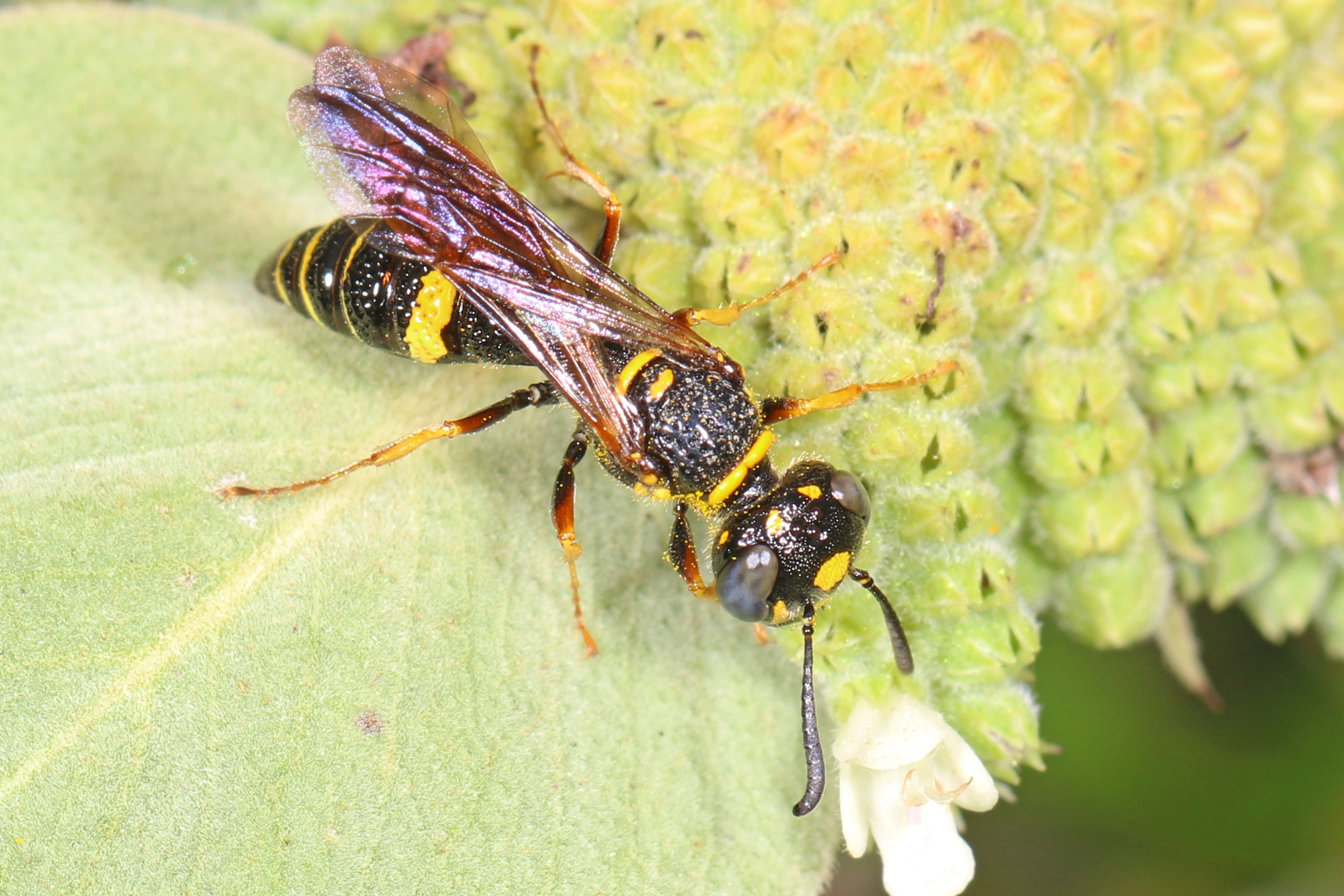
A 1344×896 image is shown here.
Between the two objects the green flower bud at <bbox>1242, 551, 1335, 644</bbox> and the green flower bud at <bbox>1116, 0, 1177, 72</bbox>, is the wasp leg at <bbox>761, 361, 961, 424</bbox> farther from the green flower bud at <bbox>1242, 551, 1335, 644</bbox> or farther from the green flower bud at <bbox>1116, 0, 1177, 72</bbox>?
the green flower bud at <bbox>1242, 551, 1335, 644</bbox>

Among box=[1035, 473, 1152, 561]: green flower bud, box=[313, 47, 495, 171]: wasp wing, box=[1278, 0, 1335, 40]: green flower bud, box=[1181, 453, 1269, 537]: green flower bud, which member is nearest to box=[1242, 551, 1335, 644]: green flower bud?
box=[1181, 453, 1269, 537]: green flower bud

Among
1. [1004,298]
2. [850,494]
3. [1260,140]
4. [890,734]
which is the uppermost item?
[1260,140]

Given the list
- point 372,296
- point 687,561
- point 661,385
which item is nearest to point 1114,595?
point 687,561

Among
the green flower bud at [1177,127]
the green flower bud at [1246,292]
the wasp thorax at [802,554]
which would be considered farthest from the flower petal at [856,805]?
the green flower bud at [1177,127]

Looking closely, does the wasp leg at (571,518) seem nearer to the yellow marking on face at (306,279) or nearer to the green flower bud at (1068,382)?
the yellow marking on face at (306,279)

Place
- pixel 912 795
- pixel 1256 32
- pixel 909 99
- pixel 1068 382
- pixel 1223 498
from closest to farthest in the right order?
1. pixel 912 795
2. pixel 909 99
3. pixel 1068 382
4. pixel 1256 32
5. pixel 1223 498

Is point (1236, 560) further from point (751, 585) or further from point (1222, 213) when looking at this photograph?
point (751, 585)
